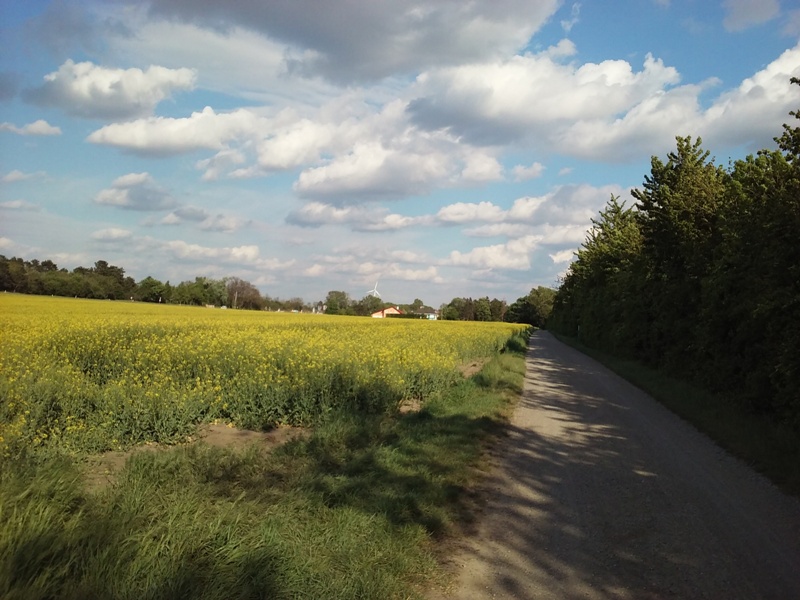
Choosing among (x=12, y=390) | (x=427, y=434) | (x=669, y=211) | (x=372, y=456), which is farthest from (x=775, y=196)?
(x=12, y=390)

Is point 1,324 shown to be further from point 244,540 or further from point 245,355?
point 244,540

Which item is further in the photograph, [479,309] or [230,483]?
[479,309]

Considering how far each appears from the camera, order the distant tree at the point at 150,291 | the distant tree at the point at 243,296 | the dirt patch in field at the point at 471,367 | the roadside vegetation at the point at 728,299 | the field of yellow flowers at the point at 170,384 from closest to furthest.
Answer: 1. the field of yellow flowers at the point at 170,384
2. the roadside vegetation at the point at 728,299
3. the dirt patch in field at the point at 471,367
4. the distant tree at the point at 150,291
5. the distant tree at the point at 243,296

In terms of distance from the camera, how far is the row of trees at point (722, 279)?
9688 millimetres

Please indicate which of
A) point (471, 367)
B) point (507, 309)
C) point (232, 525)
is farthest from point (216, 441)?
point (507, 309)

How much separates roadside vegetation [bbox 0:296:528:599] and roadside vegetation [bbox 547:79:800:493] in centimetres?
441

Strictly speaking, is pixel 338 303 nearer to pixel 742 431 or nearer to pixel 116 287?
pixel 116 287

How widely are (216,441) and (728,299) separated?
10.9 metres

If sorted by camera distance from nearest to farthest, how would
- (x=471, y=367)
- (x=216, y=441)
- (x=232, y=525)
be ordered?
(x=232, y=525) → (x=216, y=441) → (x=471, y=367)

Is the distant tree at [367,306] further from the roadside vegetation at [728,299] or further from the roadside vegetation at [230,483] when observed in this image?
the roadside vegetation at [230,483]

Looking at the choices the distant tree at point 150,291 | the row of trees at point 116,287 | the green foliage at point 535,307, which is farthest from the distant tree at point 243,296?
the green foliage at point 535,307

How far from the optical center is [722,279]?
42.4 ft

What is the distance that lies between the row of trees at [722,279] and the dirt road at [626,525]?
2315 mm

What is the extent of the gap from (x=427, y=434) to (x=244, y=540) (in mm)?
4832
